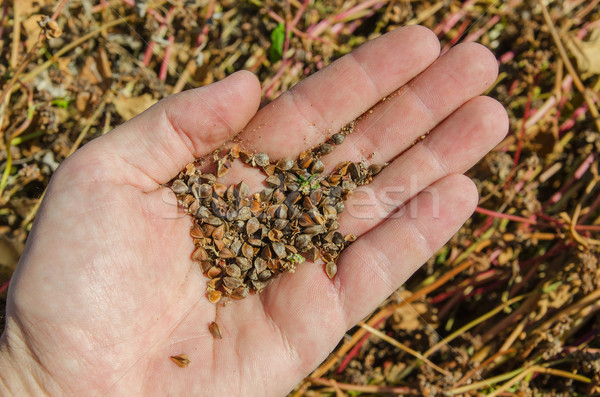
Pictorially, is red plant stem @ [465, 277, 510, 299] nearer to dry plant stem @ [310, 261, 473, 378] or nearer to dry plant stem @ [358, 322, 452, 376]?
dry plant stem @ [310, 261, 473, 378]

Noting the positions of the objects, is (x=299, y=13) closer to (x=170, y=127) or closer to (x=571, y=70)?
(x=170, y=127)

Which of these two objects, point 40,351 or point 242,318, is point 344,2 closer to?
point 242,318

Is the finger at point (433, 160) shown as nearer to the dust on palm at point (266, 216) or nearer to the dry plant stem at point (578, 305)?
the dust on palm at point (266, 216)

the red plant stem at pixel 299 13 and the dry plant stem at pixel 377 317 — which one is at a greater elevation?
the red plant stem at pixel 299 13

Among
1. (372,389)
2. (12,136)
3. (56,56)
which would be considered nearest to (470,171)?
(372,389)

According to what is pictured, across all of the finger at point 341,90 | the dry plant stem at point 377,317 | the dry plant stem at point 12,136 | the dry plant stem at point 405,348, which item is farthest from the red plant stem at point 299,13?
the dry plant stem at point 405,348

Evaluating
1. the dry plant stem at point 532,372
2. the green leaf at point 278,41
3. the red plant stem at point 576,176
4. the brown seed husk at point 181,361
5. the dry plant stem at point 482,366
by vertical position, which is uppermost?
the green leaf at point 278,41

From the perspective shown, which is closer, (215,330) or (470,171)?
(215,330)
